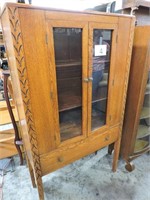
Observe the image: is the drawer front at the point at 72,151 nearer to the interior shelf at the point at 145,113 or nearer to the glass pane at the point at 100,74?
the glass pane at the point at 100,74

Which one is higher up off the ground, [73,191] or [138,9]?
[138,9]

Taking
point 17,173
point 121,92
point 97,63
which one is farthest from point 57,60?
point 17,173

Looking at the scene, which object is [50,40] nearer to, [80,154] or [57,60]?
[57,60]

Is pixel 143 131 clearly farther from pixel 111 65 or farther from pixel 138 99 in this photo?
pixel 111 65

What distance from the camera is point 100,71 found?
3.74ft

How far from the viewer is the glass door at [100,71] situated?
98 centimetres

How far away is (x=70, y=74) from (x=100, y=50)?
28 centimetres

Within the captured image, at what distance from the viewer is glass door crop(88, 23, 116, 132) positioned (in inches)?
38.6

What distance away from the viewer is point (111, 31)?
1.02m

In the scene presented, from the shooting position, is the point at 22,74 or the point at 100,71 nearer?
the point at 22,74

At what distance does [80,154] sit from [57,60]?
31.4 inches

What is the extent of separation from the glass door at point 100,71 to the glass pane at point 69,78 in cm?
9

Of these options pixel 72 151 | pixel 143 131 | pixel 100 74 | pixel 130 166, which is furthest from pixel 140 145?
pixel 100 74

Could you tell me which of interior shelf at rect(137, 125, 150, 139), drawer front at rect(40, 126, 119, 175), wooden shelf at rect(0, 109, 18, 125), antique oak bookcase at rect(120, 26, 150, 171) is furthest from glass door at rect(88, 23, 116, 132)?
wooden shelf at rect(0, 109, 18, 125)
